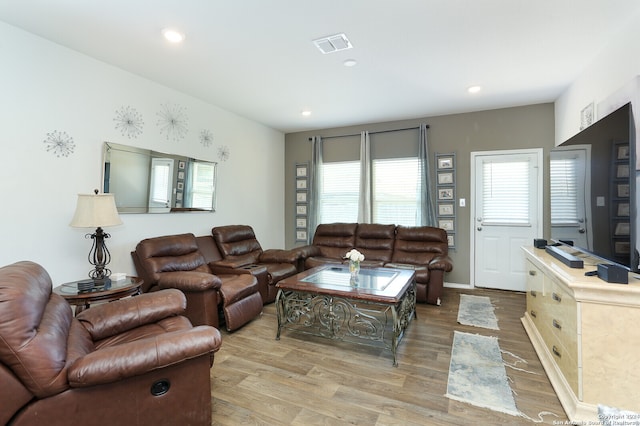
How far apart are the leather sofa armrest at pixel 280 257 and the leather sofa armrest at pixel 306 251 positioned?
0.07m

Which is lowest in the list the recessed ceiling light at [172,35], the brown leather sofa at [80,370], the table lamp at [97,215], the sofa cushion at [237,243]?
the brown leather sofa at [80,370]

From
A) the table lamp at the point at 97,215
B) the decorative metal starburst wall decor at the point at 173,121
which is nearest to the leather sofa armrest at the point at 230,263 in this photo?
the table lamp at the point at 97,215

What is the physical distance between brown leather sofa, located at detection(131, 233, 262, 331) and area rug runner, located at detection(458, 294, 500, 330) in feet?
7.49

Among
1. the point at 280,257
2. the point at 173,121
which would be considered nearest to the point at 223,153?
the point at 173,121

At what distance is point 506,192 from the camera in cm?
442

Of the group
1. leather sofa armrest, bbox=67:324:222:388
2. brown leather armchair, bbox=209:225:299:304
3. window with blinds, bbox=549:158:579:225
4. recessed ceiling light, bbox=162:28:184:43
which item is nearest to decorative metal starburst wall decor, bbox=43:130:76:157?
recessed ceiling light, bbox=162:28:184:43

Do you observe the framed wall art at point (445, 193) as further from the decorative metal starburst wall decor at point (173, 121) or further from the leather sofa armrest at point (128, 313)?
the leather sofa armrest at point (128, 313)

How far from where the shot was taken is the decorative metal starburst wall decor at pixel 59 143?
2627 mm

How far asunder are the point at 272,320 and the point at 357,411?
1673 millimetres

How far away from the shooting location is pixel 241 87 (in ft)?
11.9

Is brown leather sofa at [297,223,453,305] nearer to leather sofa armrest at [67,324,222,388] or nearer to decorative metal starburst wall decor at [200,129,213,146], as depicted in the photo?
decorative metal starburst wall decor at [200,129,213,146]

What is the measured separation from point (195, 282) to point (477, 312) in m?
3.10

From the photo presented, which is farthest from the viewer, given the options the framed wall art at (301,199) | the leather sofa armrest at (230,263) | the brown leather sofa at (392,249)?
the framed wall art at (301,199)

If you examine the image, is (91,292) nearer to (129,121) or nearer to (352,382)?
(129,121)
